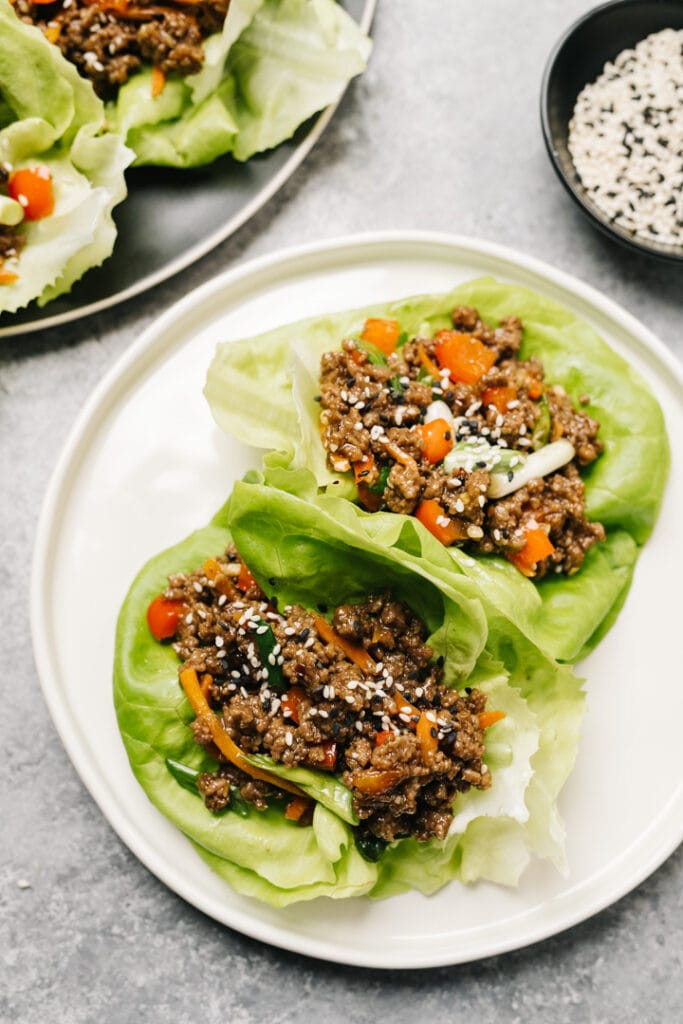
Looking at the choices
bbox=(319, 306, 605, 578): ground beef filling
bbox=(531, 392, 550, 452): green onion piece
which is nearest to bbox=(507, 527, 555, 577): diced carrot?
bbox=(319, 306, 605, 578): ground beef filling

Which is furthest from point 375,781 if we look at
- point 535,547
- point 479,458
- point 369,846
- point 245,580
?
point 479,458

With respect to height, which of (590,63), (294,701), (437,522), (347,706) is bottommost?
(294,701)

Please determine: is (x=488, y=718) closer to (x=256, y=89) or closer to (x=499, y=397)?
(x=499, y=397)

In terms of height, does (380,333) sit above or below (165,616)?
above

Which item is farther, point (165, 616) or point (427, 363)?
point (427, 363)

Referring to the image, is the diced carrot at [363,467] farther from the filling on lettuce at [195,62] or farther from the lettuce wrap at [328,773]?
the filling on lettuce at [195,62]

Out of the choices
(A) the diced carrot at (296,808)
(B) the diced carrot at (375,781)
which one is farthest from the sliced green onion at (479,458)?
(A) the diced carrot at (296,808)
